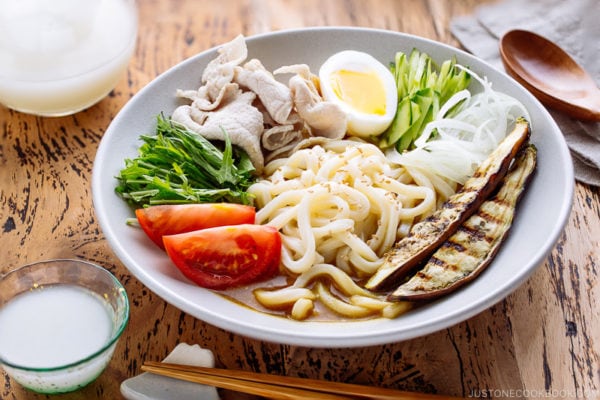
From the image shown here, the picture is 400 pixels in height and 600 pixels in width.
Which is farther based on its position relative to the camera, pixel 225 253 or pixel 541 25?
pixel 541 25

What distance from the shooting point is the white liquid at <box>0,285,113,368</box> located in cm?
242

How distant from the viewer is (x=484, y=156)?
3.35m

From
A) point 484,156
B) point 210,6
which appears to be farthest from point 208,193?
point 210,6

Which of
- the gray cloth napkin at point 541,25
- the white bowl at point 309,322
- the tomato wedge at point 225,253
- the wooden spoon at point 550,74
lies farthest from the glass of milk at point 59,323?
the gray cloth napkin at point 541,25

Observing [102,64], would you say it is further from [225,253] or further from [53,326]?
[53,326]

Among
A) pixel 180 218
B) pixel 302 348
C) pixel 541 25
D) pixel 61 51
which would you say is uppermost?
pixel 61 51

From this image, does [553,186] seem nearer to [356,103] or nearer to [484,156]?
[484,156]

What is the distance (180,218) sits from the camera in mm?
2912

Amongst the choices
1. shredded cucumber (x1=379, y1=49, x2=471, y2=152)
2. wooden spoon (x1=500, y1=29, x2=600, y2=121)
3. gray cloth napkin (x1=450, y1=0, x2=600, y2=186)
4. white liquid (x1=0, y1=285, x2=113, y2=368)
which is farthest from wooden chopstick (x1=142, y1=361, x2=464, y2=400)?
gray cloth napkin (x1=450, y1=0, x2=600, y2=186)

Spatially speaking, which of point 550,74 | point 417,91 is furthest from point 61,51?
point 550,74

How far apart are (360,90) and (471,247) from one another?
4.02 feet

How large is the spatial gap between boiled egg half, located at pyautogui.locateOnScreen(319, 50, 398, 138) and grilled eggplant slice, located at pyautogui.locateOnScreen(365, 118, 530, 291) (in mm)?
646

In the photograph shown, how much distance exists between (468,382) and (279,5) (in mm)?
3151

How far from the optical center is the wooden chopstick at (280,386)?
2.41m
